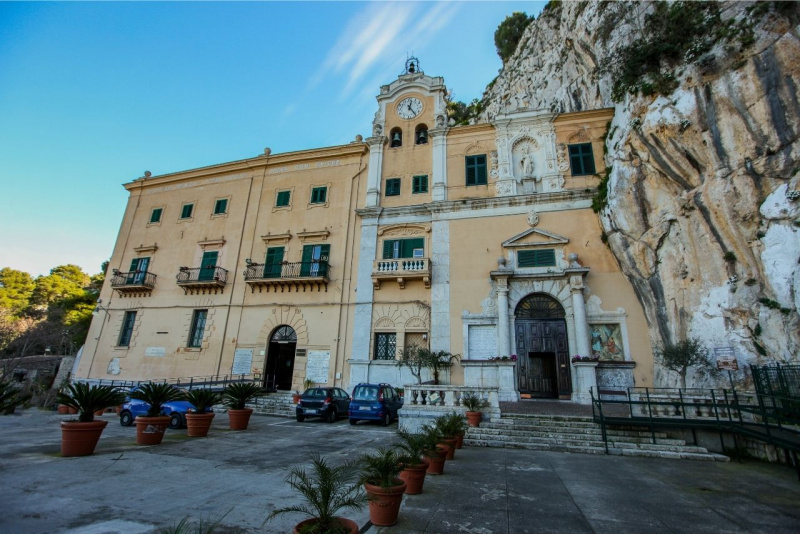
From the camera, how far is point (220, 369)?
19.5 m

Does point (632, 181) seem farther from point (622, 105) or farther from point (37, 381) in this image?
point (37, 381)

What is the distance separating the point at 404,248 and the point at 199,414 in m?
12.0

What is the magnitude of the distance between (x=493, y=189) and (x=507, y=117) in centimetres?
400

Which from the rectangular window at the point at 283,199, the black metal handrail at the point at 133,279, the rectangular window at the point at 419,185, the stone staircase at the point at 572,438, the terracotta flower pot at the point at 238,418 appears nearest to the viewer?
the stone staircase at the point at 572,438

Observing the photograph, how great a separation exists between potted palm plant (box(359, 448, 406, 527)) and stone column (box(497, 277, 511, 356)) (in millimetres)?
12087

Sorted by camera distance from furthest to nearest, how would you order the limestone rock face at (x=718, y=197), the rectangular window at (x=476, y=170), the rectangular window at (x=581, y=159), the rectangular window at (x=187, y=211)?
the rectangular window at (x=187, y=211) < the rectangular window at (x=476, y=170) < the rectangular window at (x=581, y=159) < the limestone rock face at (x=718, y=197)

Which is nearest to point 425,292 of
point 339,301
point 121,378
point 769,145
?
point 339,301

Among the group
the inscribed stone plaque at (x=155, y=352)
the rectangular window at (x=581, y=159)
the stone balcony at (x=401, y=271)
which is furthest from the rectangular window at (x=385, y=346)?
the inscribed stone plaque at (x=155, y=352)

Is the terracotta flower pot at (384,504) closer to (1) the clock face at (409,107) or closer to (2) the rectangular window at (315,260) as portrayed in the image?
(2) the rectangular window at (315,260)

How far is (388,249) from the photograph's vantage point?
1939 centimetres

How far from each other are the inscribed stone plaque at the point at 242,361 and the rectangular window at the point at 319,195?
350 inches

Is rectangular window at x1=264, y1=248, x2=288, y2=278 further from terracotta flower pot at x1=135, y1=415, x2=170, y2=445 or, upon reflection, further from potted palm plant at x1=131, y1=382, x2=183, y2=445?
terracotta flower pot at x1=135, y1=415, x2=170, y2=445

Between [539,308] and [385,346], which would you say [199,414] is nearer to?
[385,346]

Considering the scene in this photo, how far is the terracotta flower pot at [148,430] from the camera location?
8.24 m
